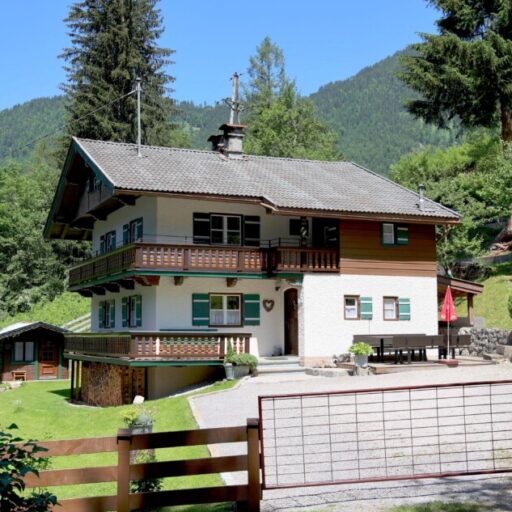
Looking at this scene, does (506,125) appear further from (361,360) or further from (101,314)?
(101,314)

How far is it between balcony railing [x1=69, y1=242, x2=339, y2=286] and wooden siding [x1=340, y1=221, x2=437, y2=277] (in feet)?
2.46

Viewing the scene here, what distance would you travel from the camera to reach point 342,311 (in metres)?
28.9

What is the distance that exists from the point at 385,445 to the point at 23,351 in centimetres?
3281

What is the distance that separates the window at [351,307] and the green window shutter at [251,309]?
133 inches

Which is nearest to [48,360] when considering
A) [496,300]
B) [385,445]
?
[496,300]

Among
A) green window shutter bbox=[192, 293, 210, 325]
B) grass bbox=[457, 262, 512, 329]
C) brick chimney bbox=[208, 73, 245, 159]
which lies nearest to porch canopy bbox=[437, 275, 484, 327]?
grass bbox=[457, 262, 512, 329]

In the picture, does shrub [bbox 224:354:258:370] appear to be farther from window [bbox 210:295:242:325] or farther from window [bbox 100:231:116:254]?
window [bbox 100:231:116:254]

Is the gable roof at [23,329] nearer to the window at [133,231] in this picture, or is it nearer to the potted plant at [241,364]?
the window at [133,231]

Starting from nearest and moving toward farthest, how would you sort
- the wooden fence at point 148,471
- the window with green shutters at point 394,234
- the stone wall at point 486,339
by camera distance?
the wooden fence at point 148,471, the stone wall at point 486,339, the window with green shutters at point 394,234

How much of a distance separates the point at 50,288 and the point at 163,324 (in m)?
35.0

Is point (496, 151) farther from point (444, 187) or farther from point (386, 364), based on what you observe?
point (386, 364)

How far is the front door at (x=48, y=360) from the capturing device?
4147 cm

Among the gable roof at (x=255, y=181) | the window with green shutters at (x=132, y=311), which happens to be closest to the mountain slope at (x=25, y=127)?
the gable roof at (x=255, y=181)

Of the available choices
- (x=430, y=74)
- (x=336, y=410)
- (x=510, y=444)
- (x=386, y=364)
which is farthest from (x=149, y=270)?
(x=430, y=74)
